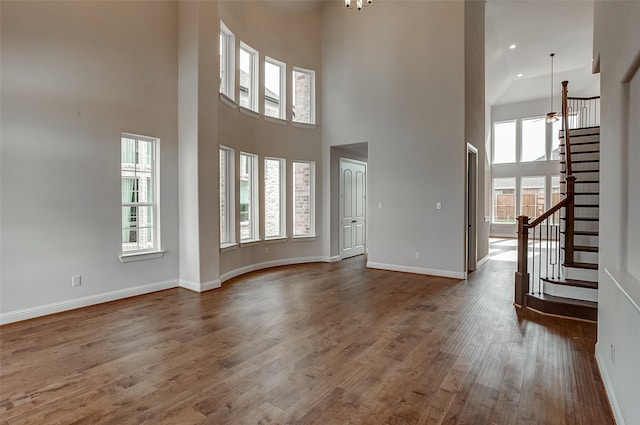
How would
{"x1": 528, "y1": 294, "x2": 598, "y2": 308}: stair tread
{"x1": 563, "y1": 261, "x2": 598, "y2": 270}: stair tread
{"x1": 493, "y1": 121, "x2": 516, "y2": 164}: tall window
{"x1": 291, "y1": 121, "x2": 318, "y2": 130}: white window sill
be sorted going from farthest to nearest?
1. {"x1": 493, "y1": 121, "x2": 516, "y2": 164}: tall window
2. {"x1": 291, "y1": 121, "x2": 318, "y2": 130}: white window sill
3. {"x1": 563, "y1": 261, "x2": 598, "y2": 270}: stair tread
4. {"x1": 528, "y1": 294, "x2": 598, "y2": 308}: stair tread

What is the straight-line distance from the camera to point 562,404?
6.98 ft

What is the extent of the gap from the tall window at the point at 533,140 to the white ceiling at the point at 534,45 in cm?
86

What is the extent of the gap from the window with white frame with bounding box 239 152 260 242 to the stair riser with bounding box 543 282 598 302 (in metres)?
4.49

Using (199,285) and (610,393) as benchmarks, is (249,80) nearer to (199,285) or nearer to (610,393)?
(199,285)

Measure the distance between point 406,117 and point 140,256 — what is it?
485cm

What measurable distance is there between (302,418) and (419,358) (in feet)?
3.91

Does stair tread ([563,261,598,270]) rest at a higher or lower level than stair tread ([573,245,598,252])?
lower

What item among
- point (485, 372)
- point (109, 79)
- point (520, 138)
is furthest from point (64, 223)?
point (520, 138)

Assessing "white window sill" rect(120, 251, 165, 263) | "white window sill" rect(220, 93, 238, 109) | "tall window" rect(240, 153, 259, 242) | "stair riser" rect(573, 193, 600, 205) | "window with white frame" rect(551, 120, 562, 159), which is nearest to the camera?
"white window sill" rect(120, 251, 165, 263)

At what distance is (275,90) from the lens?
6715mm

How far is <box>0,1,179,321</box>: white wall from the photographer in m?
3.50

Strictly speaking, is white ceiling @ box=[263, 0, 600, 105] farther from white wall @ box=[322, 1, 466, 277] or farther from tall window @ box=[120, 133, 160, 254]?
tall window @ box=[120, 133, 160, 254]

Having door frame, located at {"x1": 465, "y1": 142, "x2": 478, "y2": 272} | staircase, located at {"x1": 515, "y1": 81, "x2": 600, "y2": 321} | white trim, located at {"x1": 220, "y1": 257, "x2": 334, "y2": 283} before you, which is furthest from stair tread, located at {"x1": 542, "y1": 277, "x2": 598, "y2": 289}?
white trim, located at {"x1": 220, "y1": 257, "x2": 334, "y2": 283}

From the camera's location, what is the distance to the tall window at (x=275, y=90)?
6.55m
